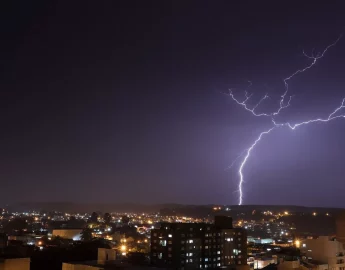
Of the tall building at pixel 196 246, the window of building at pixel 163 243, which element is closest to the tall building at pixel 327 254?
the tall building at pixel 196 246

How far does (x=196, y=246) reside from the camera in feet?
103

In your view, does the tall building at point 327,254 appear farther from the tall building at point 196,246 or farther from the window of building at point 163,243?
the window of building at point 163,243

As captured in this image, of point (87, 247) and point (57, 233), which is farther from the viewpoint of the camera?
point (57, 233)

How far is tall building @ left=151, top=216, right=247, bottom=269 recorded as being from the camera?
30281mm

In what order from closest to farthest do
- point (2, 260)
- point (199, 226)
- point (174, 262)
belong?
point (2, 260)
point (174, 262)
point (199, 226)

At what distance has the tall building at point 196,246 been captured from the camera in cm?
3028

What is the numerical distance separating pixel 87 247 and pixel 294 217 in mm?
69141

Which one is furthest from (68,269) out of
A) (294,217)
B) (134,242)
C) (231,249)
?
(294,217)

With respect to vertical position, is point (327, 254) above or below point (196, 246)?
above

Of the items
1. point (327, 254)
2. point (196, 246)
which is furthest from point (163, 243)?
point (327, 254)

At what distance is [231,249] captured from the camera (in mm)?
33344

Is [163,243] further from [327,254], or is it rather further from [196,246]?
[327,254]

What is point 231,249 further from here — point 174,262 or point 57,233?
point 57,233

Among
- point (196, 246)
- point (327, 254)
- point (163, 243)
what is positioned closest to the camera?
point (327, 254)
